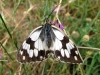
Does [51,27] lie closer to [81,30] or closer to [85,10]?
[81,30]

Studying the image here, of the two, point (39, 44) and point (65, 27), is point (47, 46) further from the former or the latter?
point (65, 27)

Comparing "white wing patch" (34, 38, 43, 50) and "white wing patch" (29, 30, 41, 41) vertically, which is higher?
"white wing patch" (29, 30, 41, 41)

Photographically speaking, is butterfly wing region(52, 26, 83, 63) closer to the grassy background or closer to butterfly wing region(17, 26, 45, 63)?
butterfly wing region(17, 26, 45, 63)

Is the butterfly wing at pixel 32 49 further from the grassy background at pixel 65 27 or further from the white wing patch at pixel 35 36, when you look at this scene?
the grassy background at pixel 65 27

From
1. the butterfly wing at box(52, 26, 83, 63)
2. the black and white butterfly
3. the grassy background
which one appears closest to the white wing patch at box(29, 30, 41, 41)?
the black and white butterfly

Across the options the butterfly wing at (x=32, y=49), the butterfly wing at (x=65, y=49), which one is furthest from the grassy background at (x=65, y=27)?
the butterfly wing at (x=65, y=49)

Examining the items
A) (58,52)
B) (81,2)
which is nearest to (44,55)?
(58,52)
